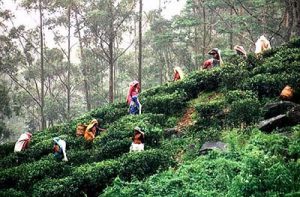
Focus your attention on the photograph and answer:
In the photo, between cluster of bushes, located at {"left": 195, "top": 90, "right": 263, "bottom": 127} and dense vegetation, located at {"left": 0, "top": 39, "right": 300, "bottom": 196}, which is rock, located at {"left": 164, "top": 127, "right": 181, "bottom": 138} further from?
cluster of bushes, located at {"left": 195, "top": 90, "right": 263, "bottom": 127}

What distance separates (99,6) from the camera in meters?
30.8

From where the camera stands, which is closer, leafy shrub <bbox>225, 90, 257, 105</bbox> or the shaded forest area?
leafy shrub <bbox>225, 90, 257, 105</bbox>

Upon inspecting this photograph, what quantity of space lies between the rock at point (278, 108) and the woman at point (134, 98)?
185 inches

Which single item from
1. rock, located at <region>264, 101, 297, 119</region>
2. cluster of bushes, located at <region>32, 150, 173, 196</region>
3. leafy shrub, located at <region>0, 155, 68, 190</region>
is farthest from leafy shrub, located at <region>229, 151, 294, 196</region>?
leafy shrub, located at <region>0, 155, 68, 190</region>

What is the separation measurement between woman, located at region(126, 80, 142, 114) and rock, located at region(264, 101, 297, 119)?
185 inches

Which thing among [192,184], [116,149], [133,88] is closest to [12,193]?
[116,149]

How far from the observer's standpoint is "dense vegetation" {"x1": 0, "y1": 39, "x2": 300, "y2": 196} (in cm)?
715

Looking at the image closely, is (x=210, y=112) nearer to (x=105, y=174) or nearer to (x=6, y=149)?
(x=105, y=174)

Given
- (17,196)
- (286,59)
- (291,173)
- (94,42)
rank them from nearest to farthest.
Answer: (291,173)
(17,196)
(286,59)
(94,42)

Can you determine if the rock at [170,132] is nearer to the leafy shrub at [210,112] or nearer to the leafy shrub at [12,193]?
the leafy shrub at [210,112]

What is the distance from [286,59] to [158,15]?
24.3 metres

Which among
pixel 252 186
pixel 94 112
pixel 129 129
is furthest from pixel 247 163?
pixel 94 112

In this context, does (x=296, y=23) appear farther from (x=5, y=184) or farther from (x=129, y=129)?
(x=5, y=184)

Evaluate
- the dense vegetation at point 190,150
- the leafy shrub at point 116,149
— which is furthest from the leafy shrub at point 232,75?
the leafy shrub at point 116,149
